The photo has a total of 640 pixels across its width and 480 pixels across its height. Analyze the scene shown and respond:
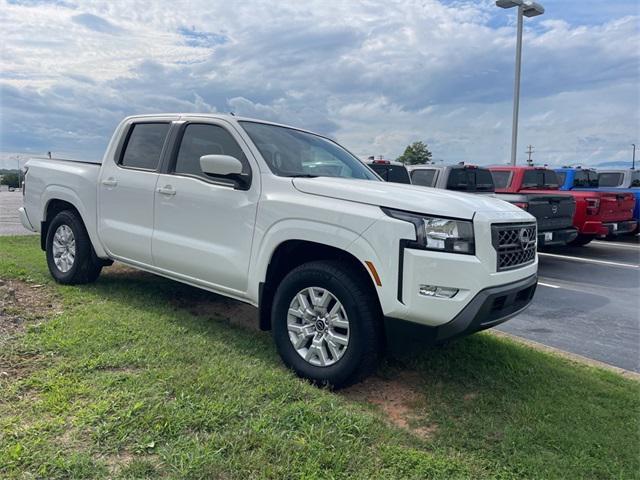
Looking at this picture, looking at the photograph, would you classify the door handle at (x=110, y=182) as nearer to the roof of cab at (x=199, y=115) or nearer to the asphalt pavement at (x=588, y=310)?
the roof of cab at (x=199, y=115)

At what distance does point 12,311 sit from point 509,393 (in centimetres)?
429

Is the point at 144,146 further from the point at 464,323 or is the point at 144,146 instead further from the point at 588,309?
the point at 588,309

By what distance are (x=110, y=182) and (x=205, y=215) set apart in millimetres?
1595

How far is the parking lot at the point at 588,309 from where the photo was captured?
5262 mm

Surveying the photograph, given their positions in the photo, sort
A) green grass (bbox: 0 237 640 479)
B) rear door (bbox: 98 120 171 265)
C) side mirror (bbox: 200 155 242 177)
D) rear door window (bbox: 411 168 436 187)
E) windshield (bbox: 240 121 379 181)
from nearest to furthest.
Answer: green grass (bbox: 0 237 640 479) < side mirror (bbox: 200 155 242 177) < windshield (bbox: 240 121 379 181) < rear door (bbox: 98 120 171 265) < rear door window (bbox: 411 168 436 187)

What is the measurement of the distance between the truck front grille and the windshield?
1.61m

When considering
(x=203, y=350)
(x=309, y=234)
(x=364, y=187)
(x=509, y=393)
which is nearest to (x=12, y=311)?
(x=203, y=350)

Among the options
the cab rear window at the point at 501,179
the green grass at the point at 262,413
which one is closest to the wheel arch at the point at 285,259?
the green grass at the point at 262,413

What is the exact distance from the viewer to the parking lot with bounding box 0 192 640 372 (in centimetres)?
526

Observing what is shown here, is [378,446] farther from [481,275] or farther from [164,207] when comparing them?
[164,207]

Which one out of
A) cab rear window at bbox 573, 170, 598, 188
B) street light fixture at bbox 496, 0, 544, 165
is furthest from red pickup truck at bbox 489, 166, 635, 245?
street light fixture at bbox 496, 0, 544, 165

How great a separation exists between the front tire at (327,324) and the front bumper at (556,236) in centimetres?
659

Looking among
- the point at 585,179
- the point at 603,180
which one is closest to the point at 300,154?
the point at 585,179

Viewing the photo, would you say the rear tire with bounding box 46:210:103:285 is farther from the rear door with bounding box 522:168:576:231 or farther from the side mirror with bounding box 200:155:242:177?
the rear door with bounding box 522:168:576:231
